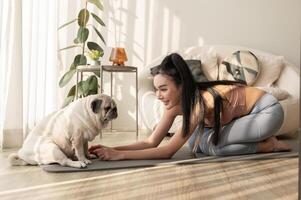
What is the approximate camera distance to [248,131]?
2562mm

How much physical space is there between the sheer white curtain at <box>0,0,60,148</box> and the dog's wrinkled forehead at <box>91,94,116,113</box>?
1.03 meters

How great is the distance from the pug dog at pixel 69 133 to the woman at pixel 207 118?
0.21 m

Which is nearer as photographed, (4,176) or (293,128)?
(4,176)

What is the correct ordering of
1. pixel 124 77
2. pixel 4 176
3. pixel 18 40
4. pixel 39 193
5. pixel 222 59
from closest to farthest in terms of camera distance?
pixel 39 193, pixel 4 176, pixel 18 40, pixel 222 59, pixel 124 77

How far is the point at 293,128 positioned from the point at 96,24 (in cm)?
247

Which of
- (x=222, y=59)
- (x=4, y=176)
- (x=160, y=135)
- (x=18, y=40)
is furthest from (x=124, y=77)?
(x=4, y=176)

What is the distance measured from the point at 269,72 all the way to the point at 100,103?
95.8 inches

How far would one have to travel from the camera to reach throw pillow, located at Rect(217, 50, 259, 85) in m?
4.09

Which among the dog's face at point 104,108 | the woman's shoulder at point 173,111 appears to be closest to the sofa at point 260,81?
the woman's shoulder at point 173,111

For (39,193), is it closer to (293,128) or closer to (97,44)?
(293,128)

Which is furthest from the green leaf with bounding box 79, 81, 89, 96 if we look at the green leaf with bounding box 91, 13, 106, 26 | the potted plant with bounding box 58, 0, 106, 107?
the green leaf with bounding box 91, 13, 106, 26

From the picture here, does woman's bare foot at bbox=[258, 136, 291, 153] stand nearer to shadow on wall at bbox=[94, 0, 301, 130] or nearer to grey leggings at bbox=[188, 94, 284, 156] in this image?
grey leggings at bbox=[188, 94, 284, 156]

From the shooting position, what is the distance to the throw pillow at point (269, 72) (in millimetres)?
4148

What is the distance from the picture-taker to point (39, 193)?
1654 mm
